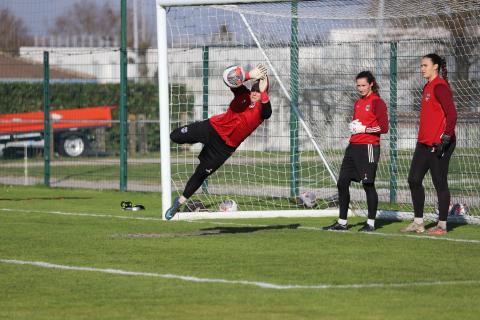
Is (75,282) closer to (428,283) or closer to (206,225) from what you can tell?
(428,283)

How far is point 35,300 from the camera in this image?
9141mm

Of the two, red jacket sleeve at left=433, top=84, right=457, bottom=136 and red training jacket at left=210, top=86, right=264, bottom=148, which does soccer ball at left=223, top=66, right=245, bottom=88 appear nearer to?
red training jacket at left=210, top=86, right=264, bottom=148

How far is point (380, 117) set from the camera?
1423 cm

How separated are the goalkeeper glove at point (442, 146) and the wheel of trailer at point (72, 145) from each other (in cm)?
2004

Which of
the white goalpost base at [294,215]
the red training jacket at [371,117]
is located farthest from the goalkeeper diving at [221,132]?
the white goalpost base at [294,215]

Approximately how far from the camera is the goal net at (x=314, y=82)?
16.5 m

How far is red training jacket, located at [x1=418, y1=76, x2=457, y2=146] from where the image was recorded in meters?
13.6

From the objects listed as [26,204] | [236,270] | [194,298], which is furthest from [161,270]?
[26,204]

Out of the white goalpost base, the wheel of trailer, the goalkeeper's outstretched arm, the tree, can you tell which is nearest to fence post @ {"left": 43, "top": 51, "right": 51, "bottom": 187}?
the tree

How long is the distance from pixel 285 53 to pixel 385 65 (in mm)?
1644

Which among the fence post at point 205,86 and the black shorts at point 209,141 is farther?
the fence post at point 205,86

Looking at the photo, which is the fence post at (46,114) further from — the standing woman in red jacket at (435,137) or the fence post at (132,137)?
the standing woman in red jacket at (435,137)

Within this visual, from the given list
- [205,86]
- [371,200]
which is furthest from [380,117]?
[205,86]

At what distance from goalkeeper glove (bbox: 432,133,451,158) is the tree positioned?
13.8 meters
